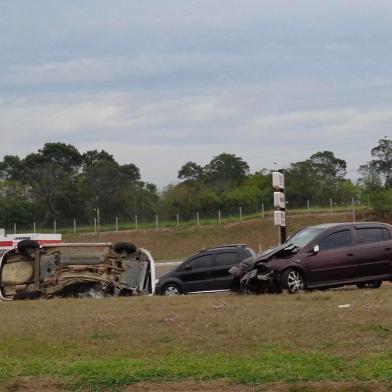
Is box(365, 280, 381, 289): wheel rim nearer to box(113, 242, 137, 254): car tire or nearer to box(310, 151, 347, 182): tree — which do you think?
box(113, 242, 137, 254): car tire

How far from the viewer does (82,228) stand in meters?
71.0

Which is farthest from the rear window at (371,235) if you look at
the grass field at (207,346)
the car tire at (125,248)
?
the car tire at (125,248)

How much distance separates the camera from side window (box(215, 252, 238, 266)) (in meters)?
20.7

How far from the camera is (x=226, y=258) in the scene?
20781 mm

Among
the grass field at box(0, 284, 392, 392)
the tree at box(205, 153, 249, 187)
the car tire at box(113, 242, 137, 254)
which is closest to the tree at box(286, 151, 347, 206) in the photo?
the tree at box(205, 153, 249, 187)

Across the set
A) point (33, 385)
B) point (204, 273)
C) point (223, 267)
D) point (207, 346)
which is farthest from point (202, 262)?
point (33, 385)

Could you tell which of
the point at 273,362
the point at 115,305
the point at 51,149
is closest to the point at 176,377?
the point at 273,362

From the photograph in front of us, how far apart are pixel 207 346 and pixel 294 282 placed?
6245 millimetres

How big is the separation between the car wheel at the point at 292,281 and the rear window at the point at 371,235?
169 cm

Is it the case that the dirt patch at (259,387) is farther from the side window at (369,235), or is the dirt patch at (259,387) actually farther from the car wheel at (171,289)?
the car wheel at (171,289)

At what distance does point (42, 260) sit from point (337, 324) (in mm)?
9753

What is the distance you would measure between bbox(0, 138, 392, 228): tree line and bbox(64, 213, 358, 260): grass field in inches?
444

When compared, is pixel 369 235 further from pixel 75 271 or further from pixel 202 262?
pixel 75 271

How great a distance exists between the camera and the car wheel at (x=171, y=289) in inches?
812
